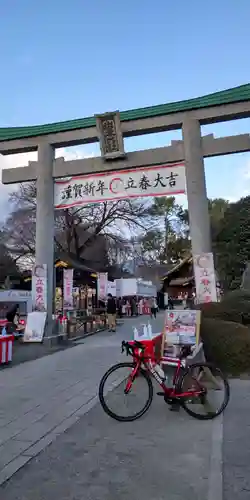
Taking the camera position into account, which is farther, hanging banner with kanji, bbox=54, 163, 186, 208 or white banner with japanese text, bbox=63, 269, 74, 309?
white banner with japanese text, bbox=63, 269, 74, 309

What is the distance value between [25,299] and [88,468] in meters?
16.7

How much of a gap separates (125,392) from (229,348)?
10.2 ft

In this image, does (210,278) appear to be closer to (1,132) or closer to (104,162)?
(104,162)

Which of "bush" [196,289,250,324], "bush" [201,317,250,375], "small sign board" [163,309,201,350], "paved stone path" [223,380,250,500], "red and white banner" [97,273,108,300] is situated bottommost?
"paved stone path" [223,380,250,500]

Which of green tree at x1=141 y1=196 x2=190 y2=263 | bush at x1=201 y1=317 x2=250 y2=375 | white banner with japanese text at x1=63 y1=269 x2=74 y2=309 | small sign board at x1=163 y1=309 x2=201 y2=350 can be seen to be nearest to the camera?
small sign board at x1=163 y1=309 x2=201 y2=350

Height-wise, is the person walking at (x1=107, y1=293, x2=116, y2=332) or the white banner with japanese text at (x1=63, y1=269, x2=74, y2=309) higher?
the white banner with japanese text at (x1=63, y1=269, x2=74, y2=309)

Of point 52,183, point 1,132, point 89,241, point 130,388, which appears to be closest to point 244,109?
point 52,183

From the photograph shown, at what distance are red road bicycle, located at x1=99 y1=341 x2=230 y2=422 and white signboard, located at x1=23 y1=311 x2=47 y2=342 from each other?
773cm

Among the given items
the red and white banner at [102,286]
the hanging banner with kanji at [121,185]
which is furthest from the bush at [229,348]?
the red and white banner at [102,286]

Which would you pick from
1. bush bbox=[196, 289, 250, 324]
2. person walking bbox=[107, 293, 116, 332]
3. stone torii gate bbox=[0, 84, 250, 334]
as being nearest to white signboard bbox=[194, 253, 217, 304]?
stone torii gate bbox=[0, 84, 250, 334]

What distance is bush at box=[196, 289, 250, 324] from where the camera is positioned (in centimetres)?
935

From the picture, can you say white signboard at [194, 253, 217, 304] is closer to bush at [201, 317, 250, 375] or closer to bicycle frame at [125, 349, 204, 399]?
bush at [201, 317, 250, 375]

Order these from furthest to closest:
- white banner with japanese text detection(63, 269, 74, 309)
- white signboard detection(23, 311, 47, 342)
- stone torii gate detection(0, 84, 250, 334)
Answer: white banner with japanese text detection(63, 269, 74, 309), white signboard detection(23, 311, 47, 342), stone torii gate detection(0, 84, 250, 334)

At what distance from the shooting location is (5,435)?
451cm
